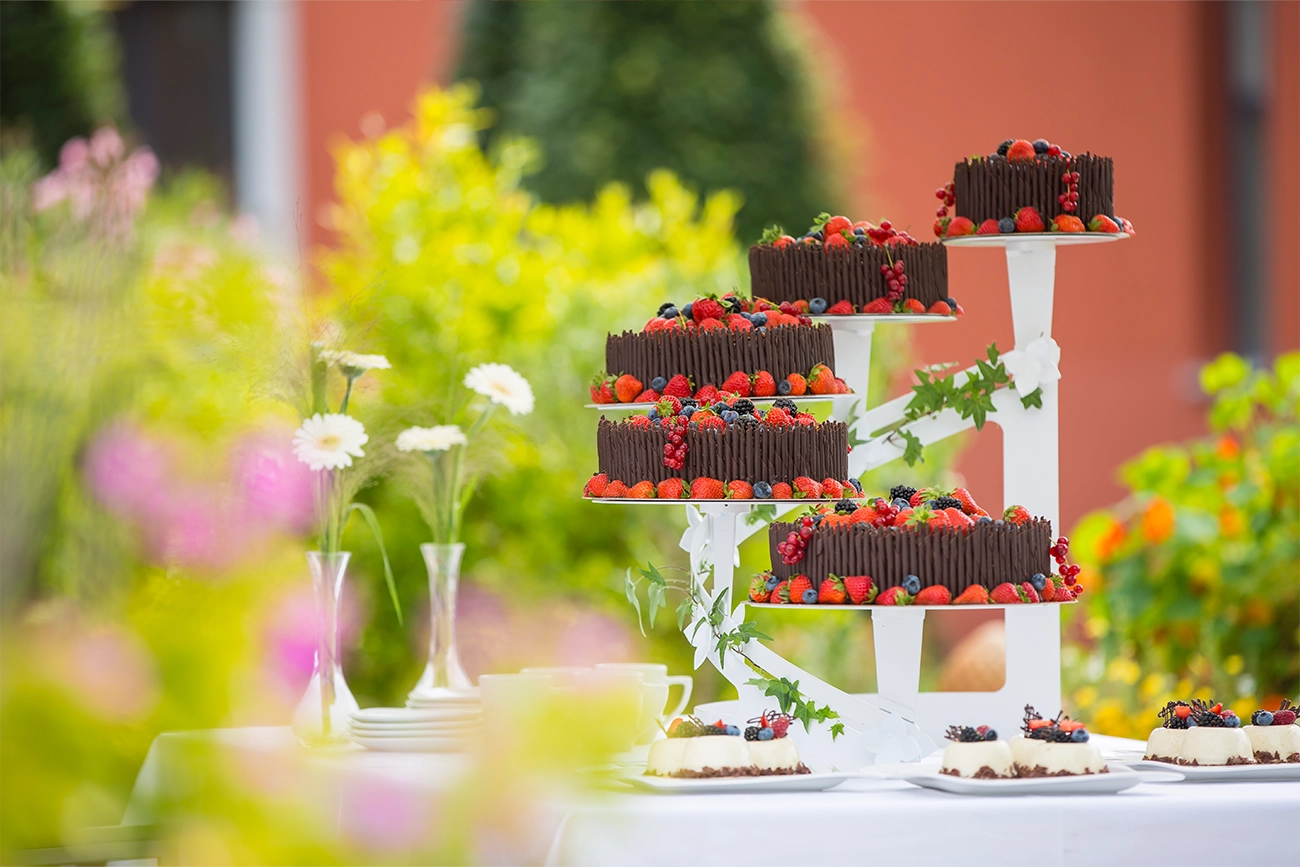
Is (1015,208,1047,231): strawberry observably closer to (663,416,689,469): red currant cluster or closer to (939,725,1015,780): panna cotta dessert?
(663,416,689,469): red currant cluster

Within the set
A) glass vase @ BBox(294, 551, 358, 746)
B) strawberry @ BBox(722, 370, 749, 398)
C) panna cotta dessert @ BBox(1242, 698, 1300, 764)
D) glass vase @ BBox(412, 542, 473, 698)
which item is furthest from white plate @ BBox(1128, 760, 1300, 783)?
glass vase @ BBox(294, 551, 358, 746)

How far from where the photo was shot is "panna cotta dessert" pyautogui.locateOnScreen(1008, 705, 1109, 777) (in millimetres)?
2057

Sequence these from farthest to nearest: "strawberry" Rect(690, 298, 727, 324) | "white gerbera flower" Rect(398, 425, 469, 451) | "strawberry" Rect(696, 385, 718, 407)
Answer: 1. "white gerbera flower" Rect(398, 425, 469, 451)
2. "strawberry" Rect(690, 298, 727, 324)
3. "strawberry" Rect(696, 385, 718, 407)

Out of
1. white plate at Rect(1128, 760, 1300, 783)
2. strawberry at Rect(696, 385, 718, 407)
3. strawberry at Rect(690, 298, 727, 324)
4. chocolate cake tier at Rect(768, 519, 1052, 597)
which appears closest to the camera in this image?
white plate at Rect(1128, 760, 1300, 783)

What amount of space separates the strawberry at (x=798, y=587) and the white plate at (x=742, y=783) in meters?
0.28

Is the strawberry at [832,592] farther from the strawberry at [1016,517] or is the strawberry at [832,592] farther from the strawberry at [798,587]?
the strawberry at [1016,517]

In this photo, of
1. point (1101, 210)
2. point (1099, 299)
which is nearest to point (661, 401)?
point (1101, 210)

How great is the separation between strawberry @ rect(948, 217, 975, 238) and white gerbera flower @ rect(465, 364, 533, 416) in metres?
0.81

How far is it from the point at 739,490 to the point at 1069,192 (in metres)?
0.79

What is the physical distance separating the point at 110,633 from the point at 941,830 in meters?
1.63

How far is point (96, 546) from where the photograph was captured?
0.76 metres

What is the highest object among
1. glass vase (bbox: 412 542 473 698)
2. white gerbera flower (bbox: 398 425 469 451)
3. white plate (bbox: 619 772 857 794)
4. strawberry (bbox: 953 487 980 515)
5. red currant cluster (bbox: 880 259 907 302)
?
red currant cluster (bbox: 880 259 907 302)

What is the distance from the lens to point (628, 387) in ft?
8.13

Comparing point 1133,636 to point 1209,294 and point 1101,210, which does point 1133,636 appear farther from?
point 1209,294
